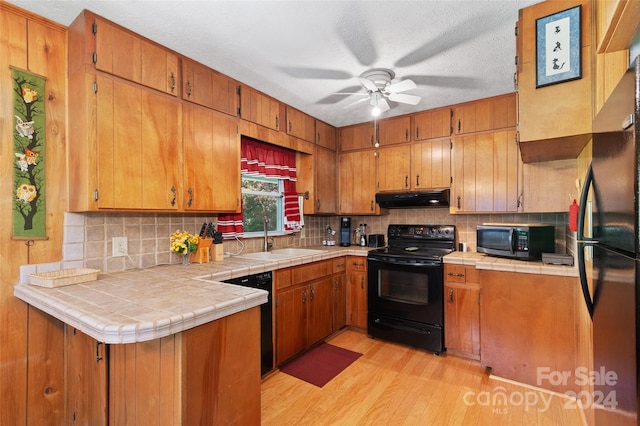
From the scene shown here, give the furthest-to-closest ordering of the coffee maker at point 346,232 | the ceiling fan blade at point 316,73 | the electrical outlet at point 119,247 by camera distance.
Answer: the coffee maker at point 346,232 < the ceiling fan blade at point 316,73 < the electrical outlet at point 119,247

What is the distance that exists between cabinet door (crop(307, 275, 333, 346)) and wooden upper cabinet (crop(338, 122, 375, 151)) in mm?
1695

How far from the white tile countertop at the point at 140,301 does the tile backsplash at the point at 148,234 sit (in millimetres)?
148

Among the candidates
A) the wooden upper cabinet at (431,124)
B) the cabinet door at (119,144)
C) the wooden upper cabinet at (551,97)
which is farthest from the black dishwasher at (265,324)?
the wooden upper cabinet at (431,124)

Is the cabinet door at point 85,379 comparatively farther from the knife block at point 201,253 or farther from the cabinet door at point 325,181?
the cabinet door at point 325,181

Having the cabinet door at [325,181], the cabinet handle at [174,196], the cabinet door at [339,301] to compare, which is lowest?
the cabinet door at [339,301]

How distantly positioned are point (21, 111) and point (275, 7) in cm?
153

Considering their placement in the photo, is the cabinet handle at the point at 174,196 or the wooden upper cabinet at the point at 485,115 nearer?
the cabinet handle at the point at 174,196

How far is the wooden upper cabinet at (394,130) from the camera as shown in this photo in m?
3.41

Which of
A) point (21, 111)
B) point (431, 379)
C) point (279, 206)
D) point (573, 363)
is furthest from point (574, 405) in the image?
point (21, 111)

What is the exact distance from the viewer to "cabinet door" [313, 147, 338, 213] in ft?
11.7

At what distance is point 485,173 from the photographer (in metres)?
2.96

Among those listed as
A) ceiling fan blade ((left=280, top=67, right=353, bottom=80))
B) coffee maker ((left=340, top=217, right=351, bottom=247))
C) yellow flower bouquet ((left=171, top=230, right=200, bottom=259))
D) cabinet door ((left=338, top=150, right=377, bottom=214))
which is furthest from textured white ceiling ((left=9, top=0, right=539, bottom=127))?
coffee maker ((left=340, top=217, right=351, bottom=247))

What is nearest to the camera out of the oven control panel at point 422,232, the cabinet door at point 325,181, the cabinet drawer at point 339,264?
the cabinet drawer at point 339,264

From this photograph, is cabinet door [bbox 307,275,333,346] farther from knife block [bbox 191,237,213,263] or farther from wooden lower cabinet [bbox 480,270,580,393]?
wooden lower cabinet [bbox 480,270,580,393]
